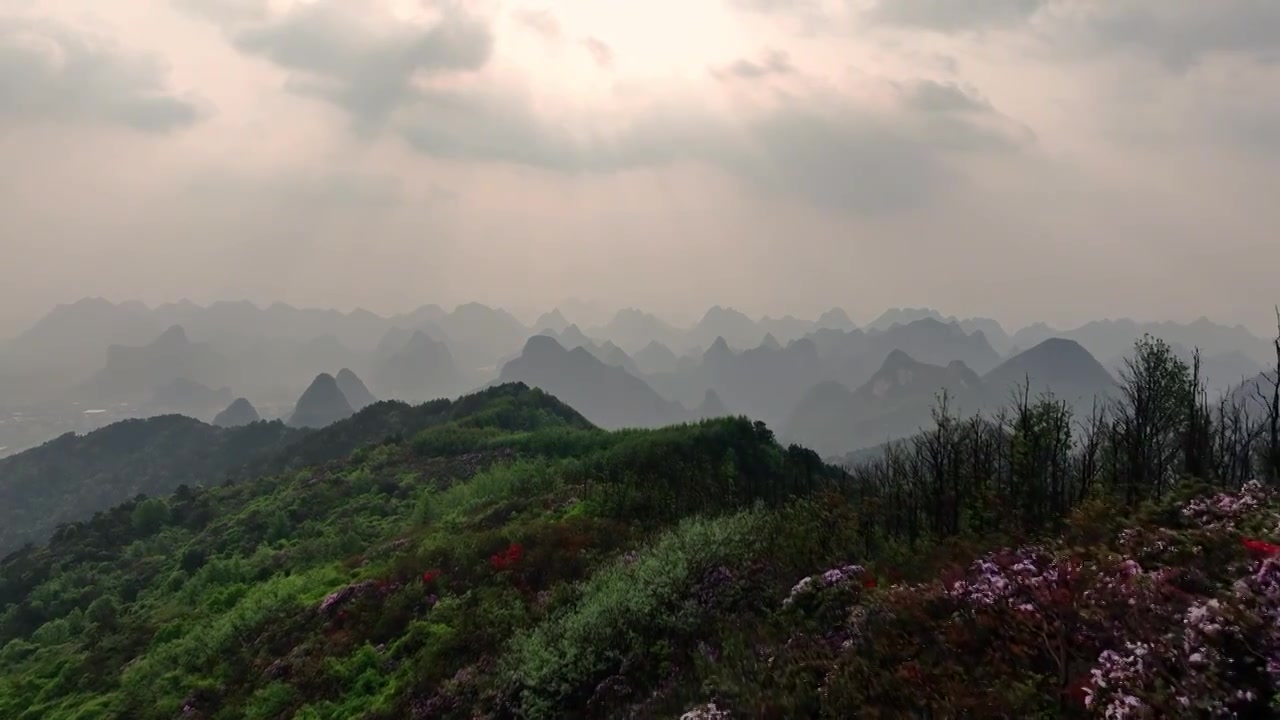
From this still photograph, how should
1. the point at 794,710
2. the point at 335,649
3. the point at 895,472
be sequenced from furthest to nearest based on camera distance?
the point at 895,472 → the point at 335,649 → the point at 794,710

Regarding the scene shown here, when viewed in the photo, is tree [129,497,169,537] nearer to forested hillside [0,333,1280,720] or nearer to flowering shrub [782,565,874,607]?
forested hillside [0,333,1280,720]

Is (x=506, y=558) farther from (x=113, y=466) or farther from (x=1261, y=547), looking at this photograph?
(x=113, y=466)

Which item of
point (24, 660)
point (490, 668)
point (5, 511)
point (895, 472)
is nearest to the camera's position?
point (490, 668)

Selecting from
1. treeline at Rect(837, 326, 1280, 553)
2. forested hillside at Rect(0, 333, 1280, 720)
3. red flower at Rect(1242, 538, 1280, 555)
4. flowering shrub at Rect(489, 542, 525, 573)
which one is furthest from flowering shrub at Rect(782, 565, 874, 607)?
flowering shrub at Rect(489, 542, 525, 573)

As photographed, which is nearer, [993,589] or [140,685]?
[993,589]

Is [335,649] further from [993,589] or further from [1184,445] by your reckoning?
[1184,445]

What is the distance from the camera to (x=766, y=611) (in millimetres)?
16562

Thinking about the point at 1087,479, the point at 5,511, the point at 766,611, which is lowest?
the point at 5,511

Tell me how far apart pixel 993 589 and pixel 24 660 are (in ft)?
208

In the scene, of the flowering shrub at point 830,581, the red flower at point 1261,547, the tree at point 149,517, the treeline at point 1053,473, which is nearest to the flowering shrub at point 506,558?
Answer: the treeline at point 1053,473

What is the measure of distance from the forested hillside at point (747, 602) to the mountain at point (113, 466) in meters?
118

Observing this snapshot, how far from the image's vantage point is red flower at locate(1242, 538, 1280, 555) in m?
8.33

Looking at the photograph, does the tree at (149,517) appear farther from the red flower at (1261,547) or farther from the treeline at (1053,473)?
the red flower at (1261,547)

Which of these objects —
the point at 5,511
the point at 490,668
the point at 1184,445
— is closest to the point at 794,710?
the point at 490,668
